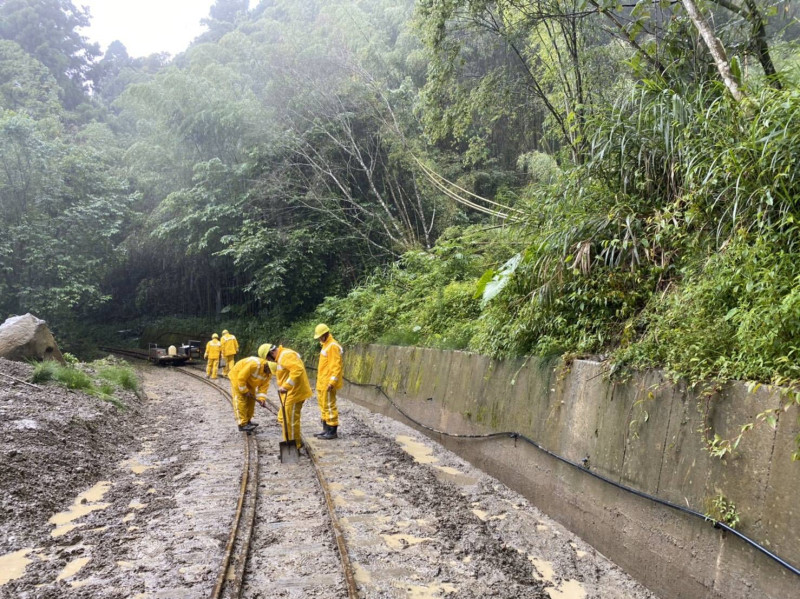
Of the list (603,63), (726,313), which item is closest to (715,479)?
(726,313)

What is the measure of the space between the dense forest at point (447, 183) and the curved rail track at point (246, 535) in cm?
280

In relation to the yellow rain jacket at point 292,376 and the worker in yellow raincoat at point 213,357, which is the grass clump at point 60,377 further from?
the worker in yellow raincoat at point 213,357

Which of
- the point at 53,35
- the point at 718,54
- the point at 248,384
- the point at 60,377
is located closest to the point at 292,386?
the point at 248,384

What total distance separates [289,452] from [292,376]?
3.38ft

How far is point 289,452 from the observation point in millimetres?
7895

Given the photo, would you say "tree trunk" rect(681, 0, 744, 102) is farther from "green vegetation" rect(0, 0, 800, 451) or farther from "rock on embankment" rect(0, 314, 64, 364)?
"rock on embankment" rect(0, 314, 64, 364)

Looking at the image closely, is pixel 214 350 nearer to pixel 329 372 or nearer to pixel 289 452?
pixel 329 372

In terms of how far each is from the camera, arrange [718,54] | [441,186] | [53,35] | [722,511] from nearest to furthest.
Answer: [722,511] → [718,54] → [441,186] → [53,35]

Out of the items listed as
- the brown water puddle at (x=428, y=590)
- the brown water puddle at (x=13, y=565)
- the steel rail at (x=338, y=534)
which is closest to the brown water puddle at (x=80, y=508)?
the brown water puddle at (x=13, y=565)

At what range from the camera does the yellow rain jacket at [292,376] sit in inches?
324

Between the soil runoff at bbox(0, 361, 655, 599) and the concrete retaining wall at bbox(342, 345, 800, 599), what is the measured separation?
0.94 feet

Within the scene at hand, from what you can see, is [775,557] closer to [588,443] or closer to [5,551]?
[588,443]

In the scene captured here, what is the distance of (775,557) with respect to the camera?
3410 mm

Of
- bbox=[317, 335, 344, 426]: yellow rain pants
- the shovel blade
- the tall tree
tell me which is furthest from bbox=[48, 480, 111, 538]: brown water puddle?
the tall tree
